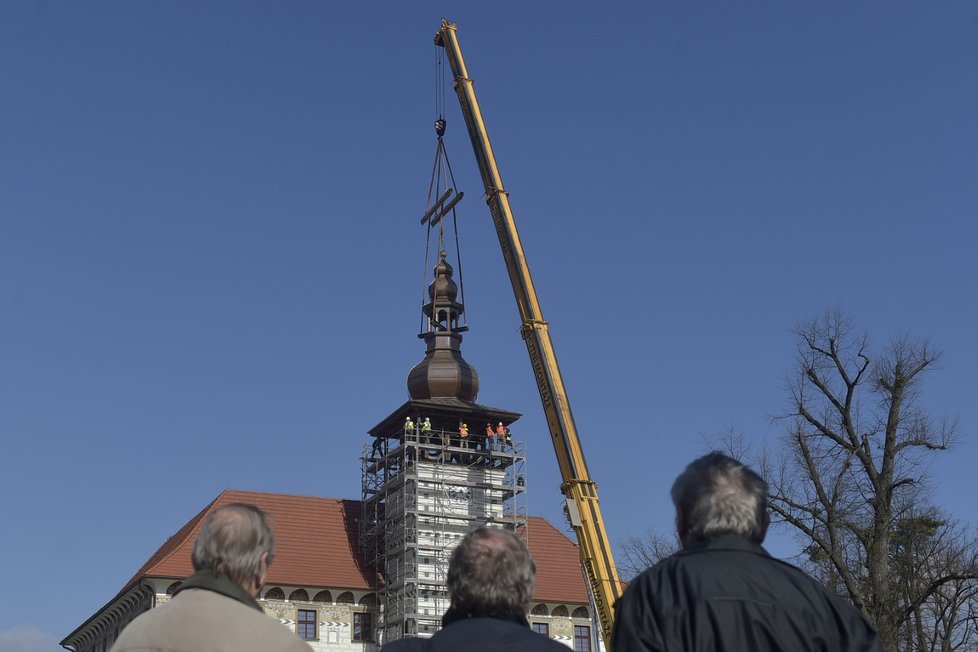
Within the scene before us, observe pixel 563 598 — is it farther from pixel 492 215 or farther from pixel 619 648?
pixel 619 648

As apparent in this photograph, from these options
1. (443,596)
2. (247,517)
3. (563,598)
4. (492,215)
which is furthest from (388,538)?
(247,517)

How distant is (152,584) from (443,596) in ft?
33.8

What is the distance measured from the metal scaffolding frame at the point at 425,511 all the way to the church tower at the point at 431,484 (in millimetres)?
37

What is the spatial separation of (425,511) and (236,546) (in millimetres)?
39475

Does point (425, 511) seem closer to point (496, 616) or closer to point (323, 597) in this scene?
point (323, 597)

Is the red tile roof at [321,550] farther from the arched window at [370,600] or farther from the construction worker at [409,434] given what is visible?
the construction worker at [409,434]

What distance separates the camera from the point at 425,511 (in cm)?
4322

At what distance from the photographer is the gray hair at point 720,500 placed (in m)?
4.12

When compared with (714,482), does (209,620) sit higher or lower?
lower

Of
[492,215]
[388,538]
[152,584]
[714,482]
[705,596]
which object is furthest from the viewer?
[388,538]

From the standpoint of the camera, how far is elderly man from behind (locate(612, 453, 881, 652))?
3873 mm

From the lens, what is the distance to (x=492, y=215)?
31.0 m

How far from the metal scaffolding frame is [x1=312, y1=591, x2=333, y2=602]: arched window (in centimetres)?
188

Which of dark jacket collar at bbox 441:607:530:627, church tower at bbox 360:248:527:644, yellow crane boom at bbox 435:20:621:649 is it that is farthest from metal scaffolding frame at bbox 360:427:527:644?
dark jacket collar at bbox 441:607:530:627
